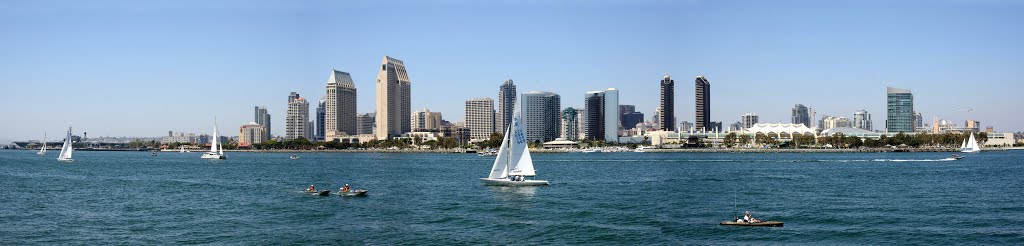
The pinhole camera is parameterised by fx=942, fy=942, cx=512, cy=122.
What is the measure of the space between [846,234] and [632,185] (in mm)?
35029

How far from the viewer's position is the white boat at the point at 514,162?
2938 inches

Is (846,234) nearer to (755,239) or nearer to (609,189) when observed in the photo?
(755,239)

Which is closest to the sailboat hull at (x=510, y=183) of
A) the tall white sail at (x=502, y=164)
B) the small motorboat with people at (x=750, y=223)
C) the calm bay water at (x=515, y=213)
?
the tall white sail at (x=502, y=164)

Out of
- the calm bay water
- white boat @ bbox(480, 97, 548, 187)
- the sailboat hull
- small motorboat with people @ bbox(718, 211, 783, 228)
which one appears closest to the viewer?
the calm bay water

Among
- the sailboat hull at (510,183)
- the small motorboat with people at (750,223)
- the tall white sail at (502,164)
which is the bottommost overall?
the small motorboat with people at (750,223)

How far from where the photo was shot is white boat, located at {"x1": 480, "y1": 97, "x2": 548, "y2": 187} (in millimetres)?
74625

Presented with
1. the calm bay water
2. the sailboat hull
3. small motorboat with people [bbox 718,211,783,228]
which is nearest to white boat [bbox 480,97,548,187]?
the sailboat hull

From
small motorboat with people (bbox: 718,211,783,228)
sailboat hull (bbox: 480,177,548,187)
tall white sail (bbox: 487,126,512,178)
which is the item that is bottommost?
small motorboat with people (bbox: 718,211,783,228)

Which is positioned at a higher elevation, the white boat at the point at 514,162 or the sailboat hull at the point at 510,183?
the white boat at the point at 514,162

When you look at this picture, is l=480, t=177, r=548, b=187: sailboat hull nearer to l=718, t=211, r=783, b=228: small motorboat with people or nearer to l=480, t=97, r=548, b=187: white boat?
l=480, t=97, r=548, b=187: white boat

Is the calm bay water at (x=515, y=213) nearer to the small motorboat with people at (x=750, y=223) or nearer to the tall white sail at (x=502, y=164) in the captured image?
the small motorboat with people at (x=750, y=223)

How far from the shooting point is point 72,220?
4984cm

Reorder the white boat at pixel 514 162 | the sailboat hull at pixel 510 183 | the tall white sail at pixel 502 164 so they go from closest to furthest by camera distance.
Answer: the sailboat hull at pixel 510 183, the white boat at pixel 514 162, the tall white sail at pixel 502 164

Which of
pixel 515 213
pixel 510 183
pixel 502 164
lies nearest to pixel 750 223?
pixel 515 213
